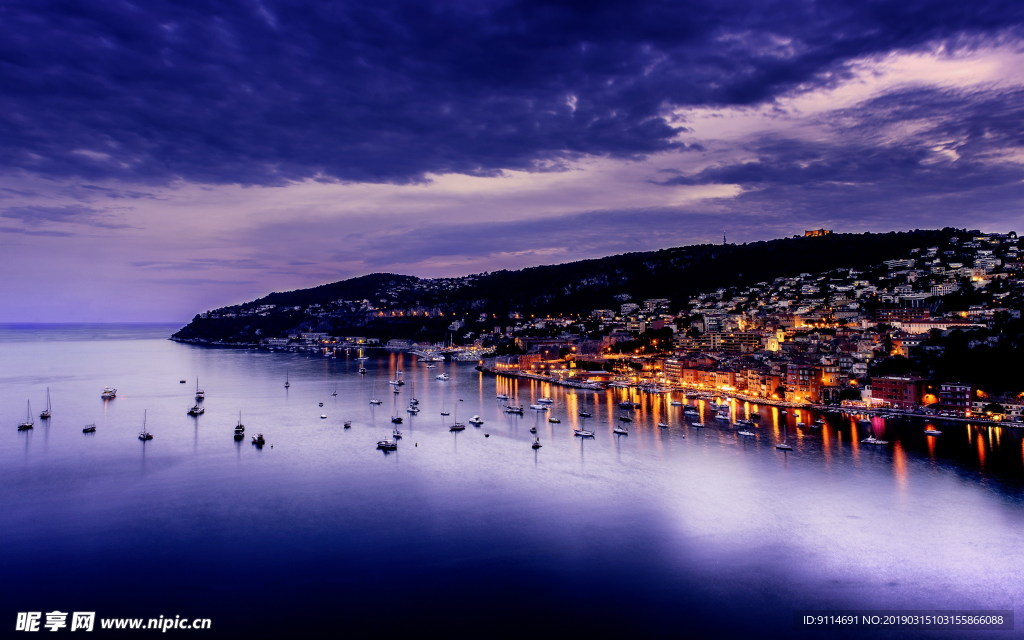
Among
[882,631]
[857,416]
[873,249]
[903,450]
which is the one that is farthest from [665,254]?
[882,631]

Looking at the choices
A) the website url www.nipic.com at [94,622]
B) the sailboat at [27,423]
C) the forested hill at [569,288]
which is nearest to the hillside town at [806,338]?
the forested hill at [569,288]

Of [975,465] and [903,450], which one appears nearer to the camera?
[975,465]

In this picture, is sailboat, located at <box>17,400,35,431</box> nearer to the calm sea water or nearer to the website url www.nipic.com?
the calm sea water

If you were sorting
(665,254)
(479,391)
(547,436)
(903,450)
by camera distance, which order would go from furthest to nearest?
(665,254), (479,391), (547,436), (903,450)

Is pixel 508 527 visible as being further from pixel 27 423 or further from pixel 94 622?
pixel 27 423

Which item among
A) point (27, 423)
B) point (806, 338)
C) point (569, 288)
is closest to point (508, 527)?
point (27, 423)

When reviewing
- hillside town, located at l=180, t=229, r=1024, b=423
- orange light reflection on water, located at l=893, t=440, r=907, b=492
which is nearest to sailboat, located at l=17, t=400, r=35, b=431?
hillside town, located at l=180, t=229, r=1024, b=423

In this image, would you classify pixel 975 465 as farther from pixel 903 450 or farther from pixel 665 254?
pixel 665 254

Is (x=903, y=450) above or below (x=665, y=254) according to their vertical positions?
below
